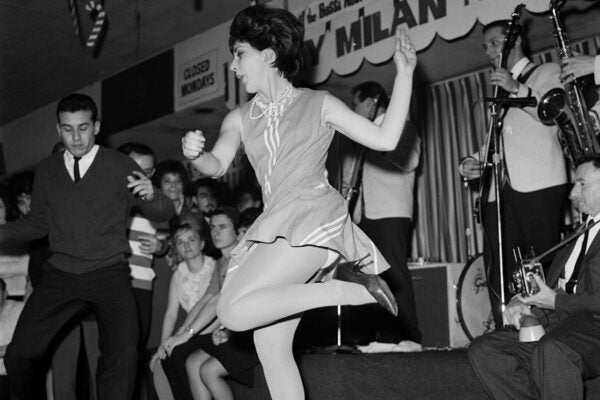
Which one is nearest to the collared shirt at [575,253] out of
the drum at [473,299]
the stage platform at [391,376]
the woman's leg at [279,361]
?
the stage platform at [391,376]

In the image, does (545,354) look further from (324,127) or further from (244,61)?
(244,61)

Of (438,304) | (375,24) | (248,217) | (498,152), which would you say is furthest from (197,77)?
(498,152)

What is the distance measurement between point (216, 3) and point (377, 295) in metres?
5.08

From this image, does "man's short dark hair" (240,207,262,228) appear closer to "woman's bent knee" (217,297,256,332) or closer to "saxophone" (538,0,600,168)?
"saxophone" (538,0,600,168)

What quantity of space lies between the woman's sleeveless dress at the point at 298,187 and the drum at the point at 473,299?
8.45 feet

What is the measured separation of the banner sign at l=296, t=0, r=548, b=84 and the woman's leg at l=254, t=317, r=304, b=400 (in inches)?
120

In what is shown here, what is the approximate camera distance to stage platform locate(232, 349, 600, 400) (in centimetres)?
309

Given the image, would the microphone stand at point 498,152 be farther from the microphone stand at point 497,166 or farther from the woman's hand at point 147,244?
the woman's hand at point 147,244

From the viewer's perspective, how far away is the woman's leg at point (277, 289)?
198cm

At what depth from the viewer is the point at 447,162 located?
6160mm

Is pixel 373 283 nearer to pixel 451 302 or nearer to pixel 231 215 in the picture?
pixel 231 215

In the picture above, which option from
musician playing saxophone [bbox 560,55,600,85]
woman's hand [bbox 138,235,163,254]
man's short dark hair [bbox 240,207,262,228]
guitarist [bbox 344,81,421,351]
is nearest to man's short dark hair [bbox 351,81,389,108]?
guitarist [bbox 344,81,421,351]

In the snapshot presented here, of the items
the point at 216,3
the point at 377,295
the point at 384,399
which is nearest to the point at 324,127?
the point at 377,295

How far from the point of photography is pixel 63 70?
8.25 metres
